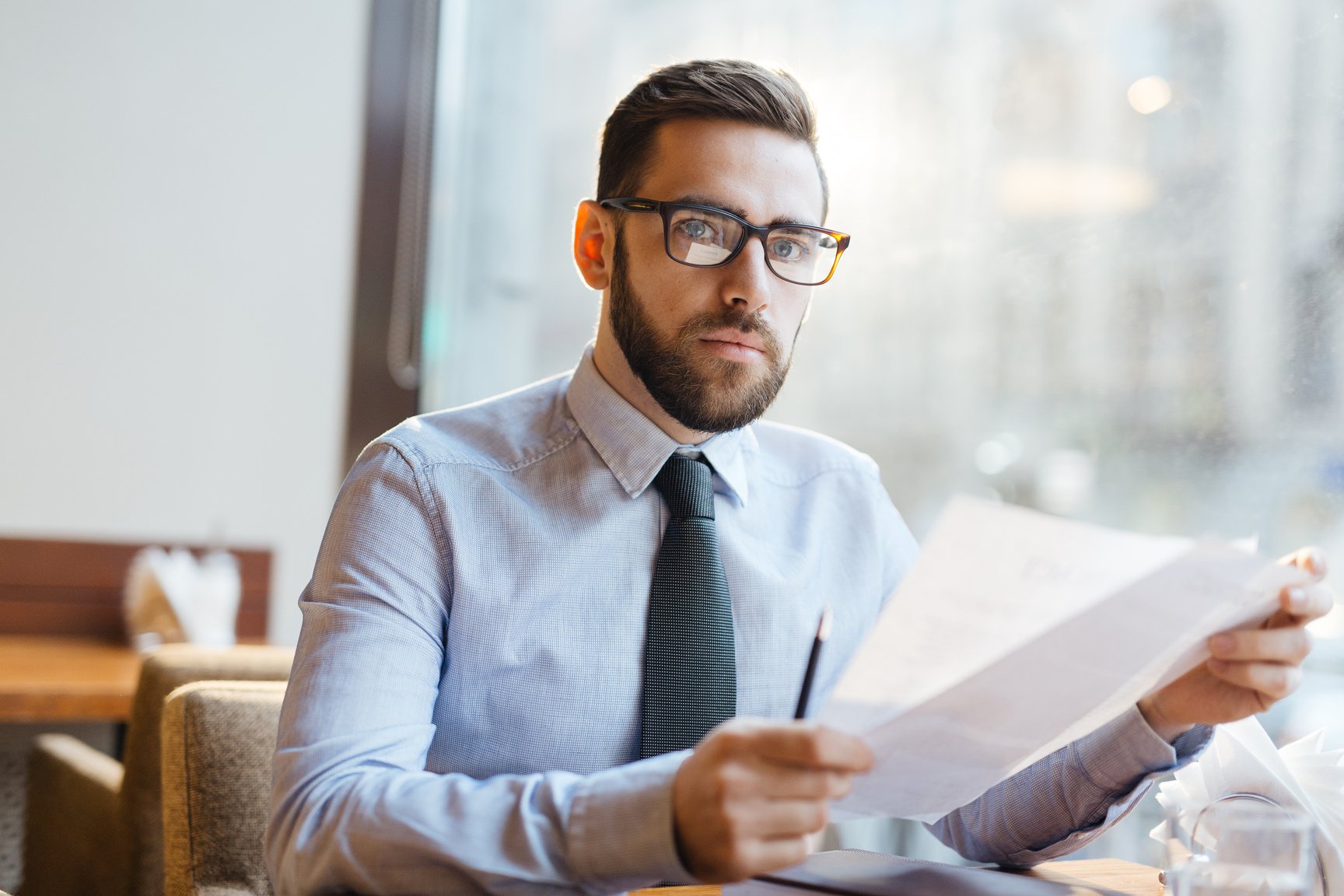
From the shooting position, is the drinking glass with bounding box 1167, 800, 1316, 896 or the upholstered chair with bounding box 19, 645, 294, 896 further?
the upholstered chair with bounding box 19, 645, 294, 896

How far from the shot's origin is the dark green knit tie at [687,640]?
3.67ft

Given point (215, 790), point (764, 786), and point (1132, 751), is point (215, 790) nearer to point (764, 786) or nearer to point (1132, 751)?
point (764, 786)

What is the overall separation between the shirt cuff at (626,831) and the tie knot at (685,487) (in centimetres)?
43

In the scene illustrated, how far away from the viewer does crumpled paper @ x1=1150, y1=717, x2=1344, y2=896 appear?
0.94m

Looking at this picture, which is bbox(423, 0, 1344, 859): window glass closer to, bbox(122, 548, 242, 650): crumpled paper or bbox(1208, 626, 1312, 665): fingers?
bbox(1208, 626, 1312, 665): fingers

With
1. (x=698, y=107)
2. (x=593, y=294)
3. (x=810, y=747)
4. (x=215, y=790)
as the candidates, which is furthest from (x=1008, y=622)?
(x=593, y=294)

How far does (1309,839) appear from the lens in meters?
0.74

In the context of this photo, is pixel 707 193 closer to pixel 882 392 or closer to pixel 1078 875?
pixel 1078 875

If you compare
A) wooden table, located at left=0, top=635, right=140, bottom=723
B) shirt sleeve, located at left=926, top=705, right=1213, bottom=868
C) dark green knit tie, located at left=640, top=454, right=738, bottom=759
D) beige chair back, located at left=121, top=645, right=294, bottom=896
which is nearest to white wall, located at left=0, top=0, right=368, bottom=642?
wooden table, located at left=0, top=635, right=140, bottom=723

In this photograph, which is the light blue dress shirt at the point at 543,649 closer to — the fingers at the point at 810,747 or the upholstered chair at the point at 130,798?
the fingers at the point at 810,747

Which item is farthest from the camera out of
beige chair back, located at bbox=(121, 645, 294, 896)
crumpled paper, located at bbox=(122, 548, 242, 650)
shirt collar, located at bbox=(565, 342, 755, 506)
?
crumpled paper, located at bbox=(122, 548, 242, 650)

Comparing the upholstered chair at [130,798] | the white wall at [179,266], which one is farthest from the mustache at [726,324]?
the white wall at [179,266]

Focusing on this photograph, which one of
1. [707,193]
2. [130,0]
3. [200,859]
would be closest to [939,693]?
[707,193]

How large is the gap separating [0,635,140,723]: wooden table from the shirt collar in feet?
3.15
